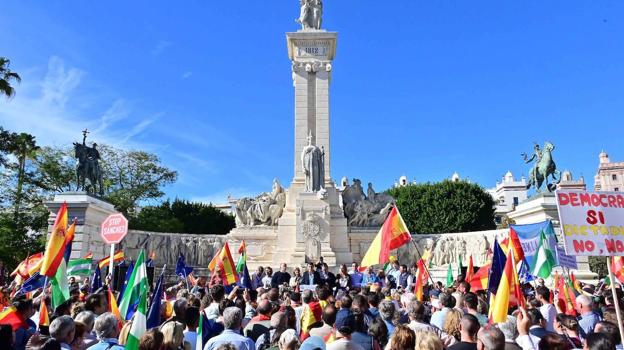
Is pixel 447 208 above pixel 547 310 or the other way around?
above

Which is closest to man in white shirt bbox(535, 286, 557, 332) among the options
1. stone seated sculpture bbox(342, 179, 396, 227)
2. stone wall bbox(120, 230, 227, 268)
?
stone seated sculpture bbox(342, 179, 396, 227)

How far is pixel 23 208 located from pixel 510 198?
8857 centimetres

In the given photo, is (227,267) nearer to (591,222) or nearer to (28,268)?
(28,268)

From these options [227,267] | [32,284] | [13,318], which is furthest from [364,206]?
[13,318]

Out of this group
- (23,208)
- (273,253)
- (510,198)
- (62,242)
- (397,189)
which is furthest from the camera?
(510,198)

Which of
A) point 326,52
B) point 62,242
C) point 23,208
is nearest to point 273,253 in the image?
point 326,52

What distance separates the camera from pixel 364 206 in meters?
26.0

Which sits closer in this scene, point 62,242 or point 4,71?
point 62,242

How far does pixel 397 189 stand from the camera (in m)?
49.6

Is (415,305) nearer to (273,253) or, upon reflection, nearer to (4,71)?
(273,253)

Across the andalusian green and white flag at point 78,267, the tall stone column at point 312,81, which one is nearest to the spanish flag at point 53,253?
the andalusian green and white flag at point 78,267

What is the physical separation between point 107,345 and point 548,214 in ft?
66.2

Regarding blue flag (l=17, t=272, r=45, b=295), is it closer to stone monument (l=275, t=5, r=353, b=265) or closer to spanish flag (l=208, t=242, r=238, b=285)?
spanish flag (l=208, t=242, r=238, b=285)

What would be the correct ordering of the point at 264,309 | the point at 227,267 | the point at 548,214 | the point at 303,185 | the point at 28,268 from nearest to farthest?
the point at 264,309
the point at 28,268
the point at 227,267
the point at 548,214
the point at 303,185
